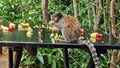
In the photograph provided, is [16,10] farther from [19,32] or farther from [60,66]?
[19,32]

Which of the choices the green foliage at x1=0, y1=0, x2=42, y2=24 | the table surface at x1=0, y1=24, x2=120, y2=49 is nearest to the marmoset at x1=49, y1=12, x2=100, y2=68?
the table surface at x1=0, y1=24, x2=120, y2=49

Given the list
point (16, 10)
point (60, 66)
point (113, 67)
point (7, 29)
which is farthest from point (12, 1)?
point (7, 29)

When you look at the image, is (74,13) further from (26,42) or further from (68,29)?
(26,42)

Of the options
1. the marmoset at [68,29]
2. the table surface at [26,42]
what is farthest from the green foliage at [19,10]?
the table surface at [26,42]

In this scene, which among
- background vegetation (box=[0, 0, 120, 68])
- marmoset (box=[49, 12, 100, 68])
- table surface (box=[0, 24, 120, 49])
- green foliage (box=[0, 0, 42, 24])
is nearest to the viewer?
table surface (box=[0, 24, 120, 49])

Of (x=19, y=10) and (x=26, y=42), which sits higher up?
(x=26, y=42)

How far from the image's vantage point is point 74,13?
6.43m

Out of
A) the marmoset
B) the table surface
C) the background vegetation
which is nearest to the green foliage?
the background vegetation

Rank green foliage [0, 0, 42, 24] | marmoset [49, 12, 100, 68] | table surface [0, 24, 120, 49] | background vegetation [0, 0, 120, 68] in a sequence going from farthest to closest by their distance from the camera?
green foliage [0, 0, 42, 24], background vegetation [0, 0, 120, 68], marmoset [49, 12, 100, 68], table surface [0, 24, 120, 49]

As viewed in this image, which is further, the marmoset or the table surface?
the marmoset

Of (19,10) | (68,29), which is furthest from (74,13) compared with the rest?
(19,10)

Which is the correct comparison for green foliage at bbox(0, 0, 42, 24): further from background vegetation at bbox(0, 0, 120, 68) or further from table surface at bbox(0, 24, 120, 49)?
table surface at bbox(0, 24, 120, 49)

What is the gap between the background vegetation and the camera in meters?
5.52

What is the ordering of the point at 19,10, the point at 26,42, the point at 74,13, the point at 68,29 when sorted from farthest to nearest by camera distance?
the point at 19,10 → the point at 74,13 → the point at 68,29 → the point at 26,42
